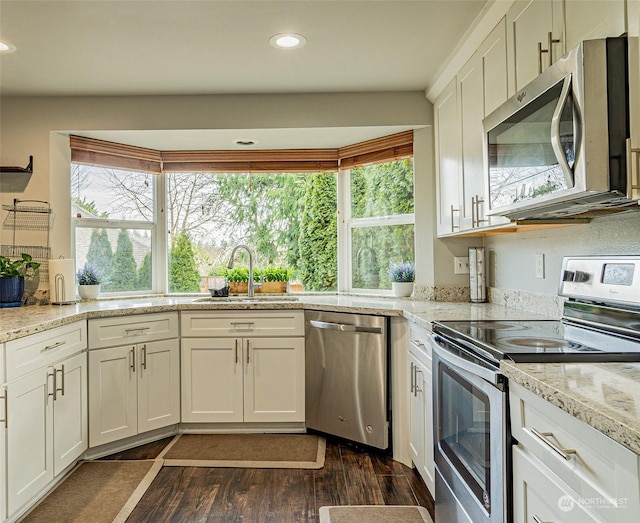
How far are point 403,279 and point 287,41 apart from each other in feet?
5.85

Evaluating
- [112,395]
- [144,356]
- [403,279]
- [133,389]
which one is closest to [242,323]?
[144,356]

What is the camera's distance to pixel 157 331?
9.98ft

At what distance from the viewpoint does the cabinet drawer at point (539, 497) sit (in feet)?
3.17

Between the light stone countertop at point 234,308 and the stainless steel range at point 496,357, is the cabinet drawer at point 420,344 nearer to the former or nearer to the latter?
the light stone countertop at point 234,308

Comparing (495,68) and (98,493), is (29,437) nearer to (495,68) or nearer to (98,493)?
(98,493)

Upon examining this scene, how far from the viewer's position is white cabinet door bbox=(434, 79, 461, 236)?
2729mm

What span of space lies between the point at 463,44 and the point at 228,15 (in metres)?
1.19

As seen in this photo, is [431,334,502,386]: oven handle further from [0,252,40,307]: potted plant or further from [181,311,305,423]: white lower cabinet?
[0,252,40,307]: potted plant

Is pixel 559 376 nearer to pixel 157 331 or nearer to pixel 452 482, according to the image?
pixel 452 482

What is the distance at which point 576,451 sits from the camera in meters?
0.97

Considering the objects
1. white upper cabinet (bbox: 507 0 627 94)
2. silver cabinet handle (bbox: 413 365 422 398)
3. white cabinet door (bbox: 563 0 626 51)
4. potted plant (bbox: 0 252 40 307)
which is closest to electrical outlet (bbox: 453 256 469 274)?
silver cabinet handle (bbox: 413 365 422 398)

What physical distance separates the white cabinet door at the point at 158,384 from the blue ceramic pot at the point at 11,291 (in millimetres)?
834

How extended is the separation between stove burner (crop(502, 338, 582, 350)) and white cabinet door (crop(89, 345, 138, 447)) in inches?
88.2

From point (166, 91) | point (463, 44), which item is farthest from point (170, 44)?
point (463, 44)
